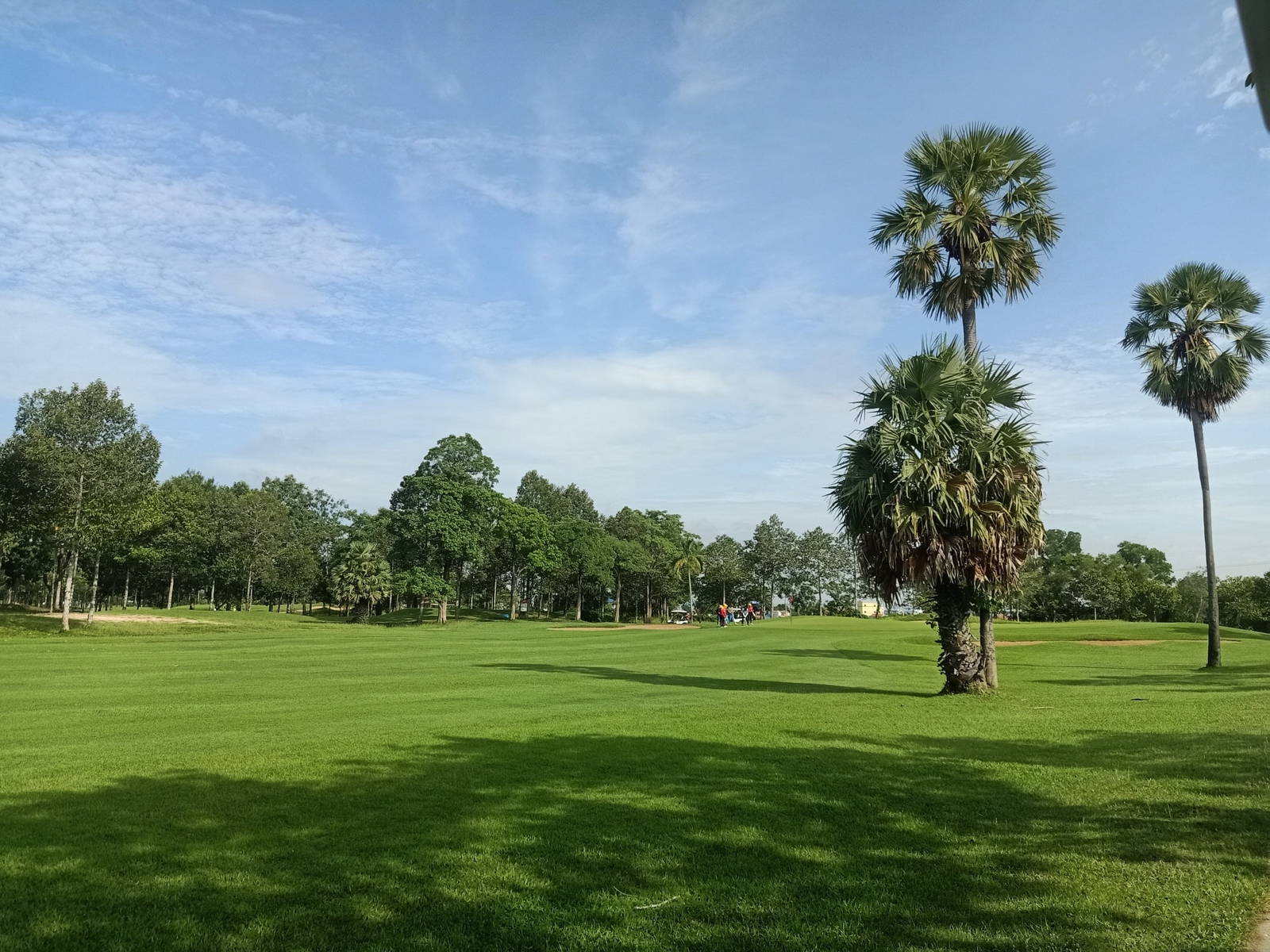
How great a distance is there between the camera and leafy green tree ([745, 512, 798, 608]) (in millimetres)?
112375

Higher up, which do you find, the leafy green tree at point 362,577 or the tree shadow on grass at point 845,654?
the leafy green tree at point 362,577

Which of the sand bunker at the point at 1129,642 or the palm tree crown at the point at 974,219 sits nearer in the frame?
the palm tree crown at the point at 974,219

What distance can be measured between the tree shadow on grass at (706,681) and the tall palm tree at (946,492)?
2.34 metres

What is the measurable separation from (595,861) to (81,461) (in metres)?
46.2

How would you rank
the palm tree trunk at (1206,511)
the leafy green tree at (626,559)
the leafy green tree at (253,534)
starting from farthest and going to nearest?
the leafy green tree at (626,559)
the leafy green tree at (253,534)
the palm tree trunk at (1206,511)

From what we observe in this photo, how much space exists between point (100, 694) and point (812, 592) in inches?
4149

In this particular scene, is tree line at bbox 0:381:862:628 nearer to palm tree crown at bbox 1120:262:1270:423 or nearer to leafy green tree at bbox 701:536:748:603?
leafy green tree at bbox 701:536:748:603

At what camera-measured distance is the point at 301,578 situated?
92.4 meters

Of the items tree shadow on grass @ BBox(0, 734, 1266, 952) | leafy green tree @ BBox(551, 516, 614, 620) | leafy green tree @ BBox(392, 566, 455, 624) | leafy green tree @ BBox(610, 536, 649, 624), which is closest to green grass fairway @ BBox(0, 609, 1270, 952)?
tree shadow on grass @ BBox(0, 734, 1266, 952)

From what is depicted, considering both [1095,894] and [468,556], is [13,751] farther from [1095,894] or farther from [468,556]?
[468,556]

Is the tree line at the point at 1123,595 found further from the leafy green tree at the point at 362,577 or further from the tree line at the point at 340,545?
the leafy green tree at the point at 362,577

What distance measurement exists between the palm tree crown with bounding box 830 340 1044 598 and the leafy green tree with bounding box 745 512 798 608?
95.5m

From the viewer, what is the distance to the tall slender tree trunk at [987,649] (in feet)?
59.8

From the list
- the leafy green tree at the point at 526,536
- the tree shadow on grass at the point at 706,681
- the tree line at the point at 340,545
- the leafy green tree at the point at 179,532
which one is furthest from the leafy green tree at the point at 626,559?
the tree shadow on grass at the point at 706,681
